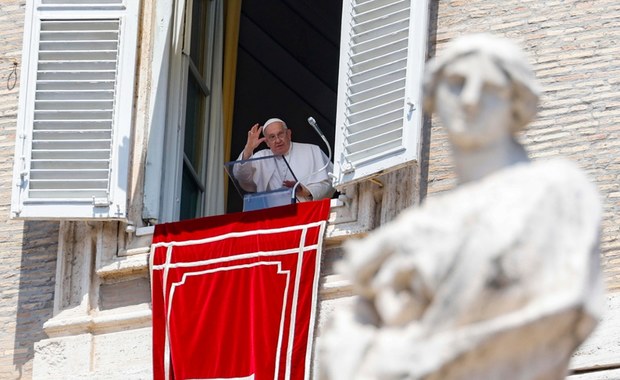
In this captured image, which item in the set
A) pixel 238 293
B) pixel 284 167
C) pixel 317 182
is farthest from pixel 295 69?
pixel 238 293

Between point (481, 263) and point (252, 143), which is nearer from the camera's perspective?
point (481, 263)

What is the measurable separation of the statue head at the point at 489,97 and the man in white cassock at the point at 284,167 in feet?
22.4

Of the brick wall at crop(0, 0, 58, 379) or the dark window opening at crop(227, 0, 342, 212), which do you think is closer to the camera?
the brick wall at crop(0, 0, 58, 379)

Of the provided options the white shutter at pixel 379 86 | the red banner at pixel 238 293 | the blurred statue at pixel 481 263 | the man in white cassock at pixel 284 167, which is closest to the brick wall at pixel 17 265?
the red banner at pixel 238 293

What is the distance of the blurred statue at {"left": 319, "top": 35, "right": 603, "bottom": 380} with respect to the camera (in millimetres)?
4863

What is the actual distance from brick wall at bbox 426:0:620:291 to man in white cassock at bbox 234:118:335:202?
0.95 metres

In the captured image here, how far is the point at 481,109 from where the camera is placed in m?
5.14

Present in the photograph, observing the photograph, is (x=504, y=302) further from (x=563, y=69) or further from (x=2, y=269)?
(x=2, y=269)

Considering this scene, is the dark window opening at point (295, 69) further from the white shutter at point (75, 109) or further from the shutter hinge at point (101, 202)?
the shutter hinge at point (101, 202)

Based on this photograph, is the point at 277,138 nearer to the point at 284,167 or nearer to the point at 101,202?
the point at 284,167

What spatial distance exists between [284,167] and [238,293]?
1290 millimetres

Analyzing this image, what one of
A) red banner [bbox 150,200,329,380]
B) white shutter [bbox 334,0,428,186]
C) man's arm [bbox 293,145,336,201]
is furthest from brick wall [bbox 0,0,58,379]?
white shutter [bbox 334,0,428,186]

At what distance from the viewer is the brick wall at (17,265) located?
38.8 feet

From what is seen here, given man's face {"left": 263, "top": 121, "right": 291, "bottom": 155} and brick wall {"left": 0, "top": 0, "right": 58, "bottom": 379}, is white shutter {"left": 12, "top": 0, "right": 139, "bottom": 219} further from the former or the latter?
man's face {"left": 263, "top": 121, "right": 291, "bottom": 155}
